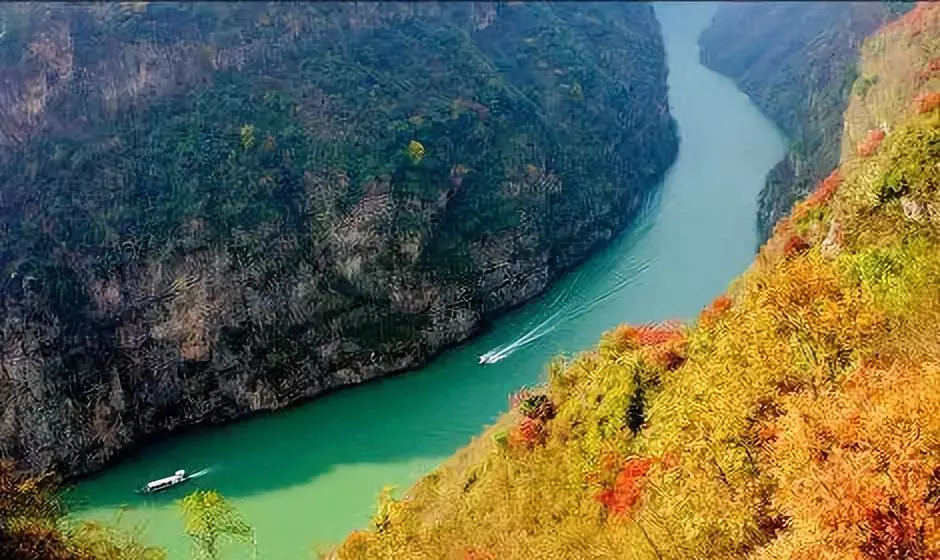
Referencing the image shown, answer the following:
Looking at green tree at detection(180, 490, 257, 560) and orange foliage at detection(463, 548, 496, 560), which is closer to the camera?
green tree at detection(180, 490, 257, 560)

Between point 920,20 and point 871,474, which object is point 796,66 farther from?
point 871,474

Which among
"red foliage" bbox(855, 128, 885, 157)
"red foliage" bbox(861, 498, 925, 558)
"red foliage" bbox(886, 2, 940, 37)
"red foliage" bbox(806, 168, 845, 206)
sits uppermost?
"red foliage" bbox(886, 2, 940, 37)

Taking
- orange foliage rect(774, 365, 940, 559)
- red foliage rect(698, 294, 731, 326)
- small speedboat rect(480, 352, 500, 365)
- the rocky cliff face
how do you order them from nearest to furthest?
orange foliage rect(774, 365, 940, 559) < red foliage rect(698, 294, 731, 326) < the rocky cliff face < small speedboat rect(480, 352, 500, 365)

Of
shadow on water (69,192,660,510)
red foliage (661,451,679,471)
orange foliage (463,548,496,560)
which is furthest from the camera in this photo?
shadow on water (69,192,660,510)

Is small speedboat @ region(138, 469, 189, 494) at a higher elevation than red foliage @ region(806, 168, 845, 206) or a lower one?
lower

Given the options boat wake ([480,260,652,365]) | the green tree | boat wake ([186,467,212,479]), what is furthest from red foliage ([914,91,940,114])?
boat wake ([186,467,212,479])

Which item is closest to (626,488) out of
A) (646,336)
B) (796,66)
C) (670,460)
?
(670,460)

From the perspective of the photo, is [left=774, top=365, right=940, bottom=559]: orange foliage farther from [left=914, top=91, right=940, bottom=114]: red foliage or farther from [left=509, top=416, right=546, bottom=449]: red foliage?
[left=914, top=91, right=940, bottom=114]: red foliage

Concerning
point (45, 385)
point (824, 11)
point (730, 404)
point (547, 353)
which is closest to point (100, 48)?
point (45, 385)
